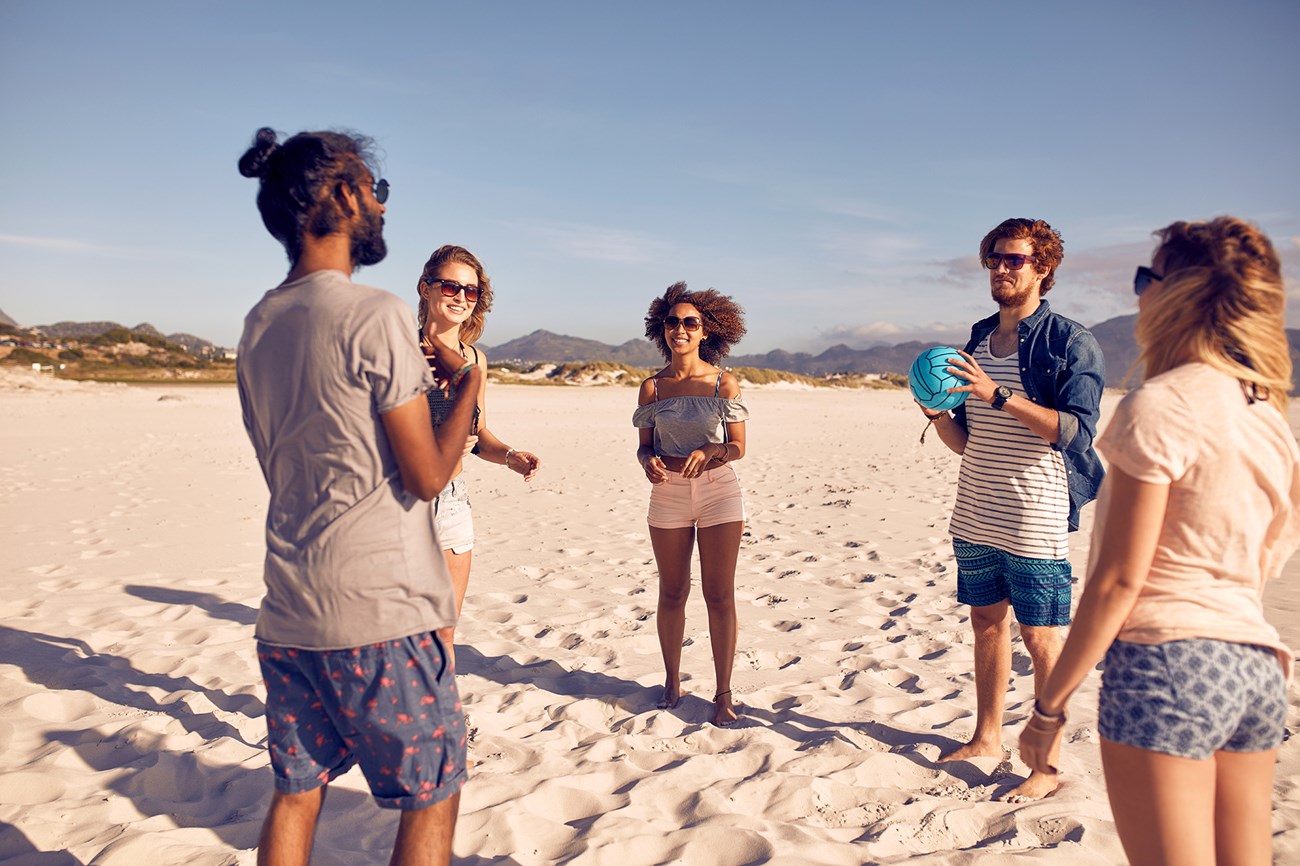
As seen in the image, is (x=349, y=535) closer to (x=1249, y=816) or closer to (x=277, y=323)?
(x=277, y=323)

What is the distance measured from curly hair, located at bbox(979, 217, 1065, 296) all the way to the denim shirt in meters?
0.17

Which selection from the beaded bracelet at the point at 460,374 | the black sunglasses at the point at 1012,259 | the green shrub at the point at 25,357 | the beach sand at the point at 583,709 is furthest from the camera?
the green shrub at the point at 25,357

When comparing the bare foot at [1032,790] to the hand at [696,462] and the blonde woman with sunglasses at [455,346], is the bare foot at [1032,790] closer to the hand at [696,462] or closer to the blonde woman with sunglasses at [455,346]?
the hand at [696,462]

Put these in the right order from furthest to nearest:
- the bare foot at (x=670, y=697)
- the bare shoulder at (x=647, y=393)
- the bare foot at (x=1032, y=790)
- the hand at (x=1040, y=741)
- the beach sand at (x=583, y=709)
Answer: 1. the bare shoulder at (x=647, y=393)
2. the bare foot at (x=670, y=697)
3. the bare foot at (x=1032, y=790)
4. the beach sand at (x=583, y=709)
5. the hand at (x=1040, y=741)

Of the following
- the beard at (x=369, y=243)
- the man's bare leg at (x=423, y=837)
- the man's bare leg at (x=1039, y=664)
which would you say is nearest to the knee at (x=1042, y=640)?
the man's bare leg at (x=1039, y=664)

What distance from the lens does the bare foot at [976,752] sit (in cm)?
356

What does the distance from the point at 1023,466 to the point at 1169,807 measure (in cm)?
189

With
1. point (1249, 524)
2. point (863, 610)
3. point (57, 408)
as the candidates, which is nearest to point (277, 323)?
point (1249, 524)

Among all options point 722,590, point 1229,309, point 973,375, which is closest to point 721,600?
point 722,590

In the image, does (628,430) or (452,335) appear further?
(628,430)

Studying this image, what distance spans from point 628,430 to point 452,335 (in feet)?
59.6

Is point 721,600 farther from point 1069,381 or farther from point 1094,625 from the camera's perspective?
point 1094,625

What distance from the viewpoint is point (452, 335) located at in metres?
3.75

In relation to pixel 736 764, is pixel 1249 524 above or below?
above
